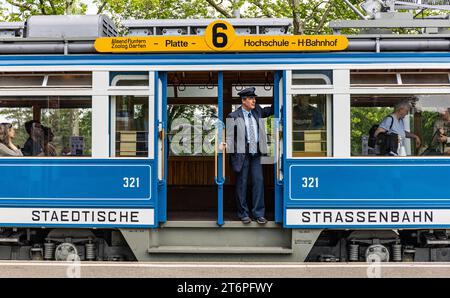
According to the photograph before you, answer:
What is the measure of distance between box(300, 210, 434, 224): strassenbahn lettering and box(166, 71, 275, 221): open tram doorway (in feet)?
6.49

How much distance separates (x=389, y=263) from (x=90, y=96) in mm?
4464

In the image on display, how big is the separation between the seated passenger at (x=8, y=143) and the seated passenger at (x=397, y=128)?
15.5ft

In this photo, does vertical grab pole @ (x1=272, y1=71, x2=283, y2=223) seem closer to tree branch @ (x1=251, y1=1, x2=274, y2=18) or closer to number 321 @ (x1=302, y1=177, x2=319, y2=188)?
number 321 @ (x1=302, y1=177, x2=319, y2=188)

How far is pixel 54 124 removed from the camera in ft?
26.7

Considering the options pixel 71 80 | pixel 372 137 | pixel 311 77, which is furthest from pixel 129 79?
pixel 372 137

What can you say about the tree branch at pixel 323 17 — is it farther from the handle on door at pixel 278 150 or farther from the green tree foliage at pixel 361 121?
the handle on door at pixel 278 150

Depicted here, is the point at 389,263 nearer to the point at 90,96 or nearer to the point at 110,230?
the point at 110,230

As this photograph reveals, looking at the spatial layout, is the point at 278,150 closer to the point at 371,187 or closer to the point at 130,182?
the point at 371,187

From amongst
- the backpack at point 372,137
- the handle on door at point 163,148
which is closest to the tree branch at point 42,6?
the handle on door at point 163,148

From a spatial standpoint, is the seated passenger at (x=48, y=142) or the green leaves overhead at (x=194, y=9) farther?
the green leaves overhead at (x=194, y=9)

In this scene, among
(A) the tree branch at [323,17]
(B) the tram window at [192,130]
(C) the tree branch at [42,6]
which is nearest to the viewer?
(B) the tram window at [192,130]

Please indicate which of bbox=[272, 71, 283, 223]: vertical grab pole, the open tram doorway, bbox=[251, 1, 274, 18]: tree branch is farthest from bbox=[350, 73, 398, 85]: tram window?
bbox=[251, 1, 274, 18]: tree branch

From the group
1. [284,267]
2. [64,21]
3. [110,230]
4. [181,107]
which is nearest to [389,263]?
[284,267]

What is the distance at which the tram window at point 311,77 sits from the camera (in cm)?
798
